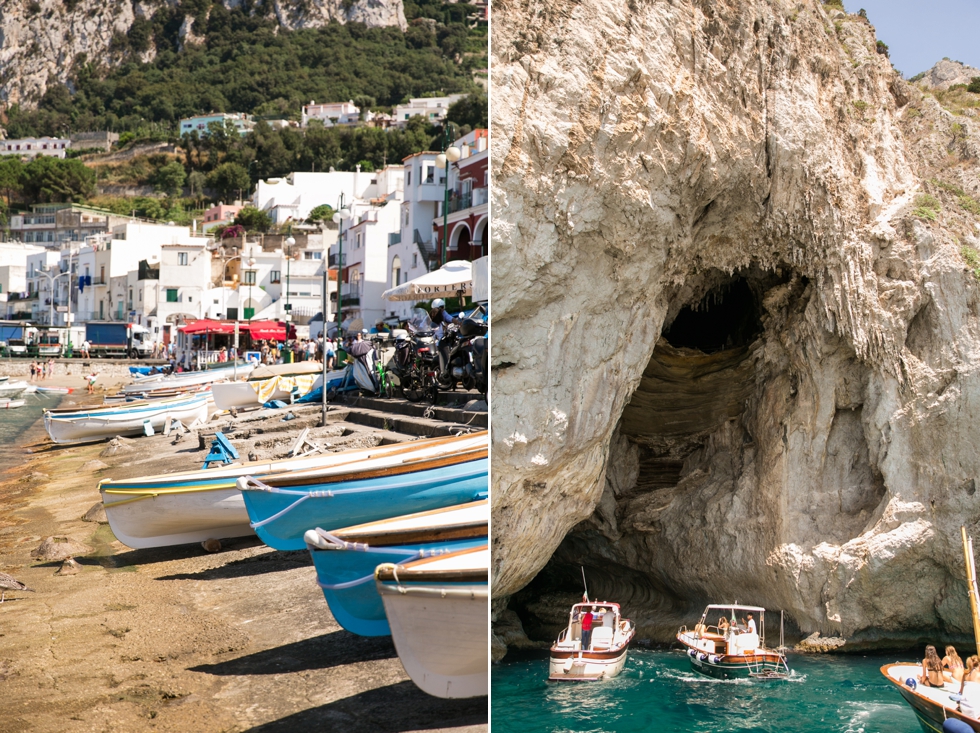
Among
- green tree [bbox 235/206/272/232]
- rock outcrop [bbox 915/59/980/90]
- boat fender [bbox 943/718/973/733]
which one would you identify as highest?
green tree [bbox 235/206/272/232]

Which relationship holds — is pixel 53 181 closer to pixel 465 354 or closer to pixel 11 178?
pixel 11 178

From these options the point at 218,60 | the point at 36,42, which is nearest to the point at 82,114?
the point at 36,42

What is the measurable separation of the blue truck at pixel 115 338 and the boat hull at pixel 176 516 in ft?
116

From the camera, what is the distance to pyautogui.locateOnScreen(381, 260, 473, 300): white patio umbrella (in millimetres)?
11375

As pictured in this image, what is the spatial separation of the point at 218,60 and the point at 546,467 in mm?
85071

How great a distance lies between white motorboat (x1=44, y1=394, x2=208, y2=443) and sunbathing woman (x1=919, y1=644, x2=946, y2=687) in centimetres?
1606

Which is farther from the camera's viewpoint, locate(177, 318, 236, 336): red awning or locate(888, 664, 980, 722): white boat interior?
locate(177, 318, 236, 336): red awning

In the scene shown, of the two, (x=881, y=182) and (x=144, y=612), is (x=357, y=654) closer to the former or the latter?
(x=144, y=612)

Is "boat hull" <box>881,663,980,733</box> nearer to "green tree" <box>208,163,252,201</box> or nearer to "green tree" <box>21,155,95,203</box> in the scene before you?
"green tree" <box>208,163,252,201</box>

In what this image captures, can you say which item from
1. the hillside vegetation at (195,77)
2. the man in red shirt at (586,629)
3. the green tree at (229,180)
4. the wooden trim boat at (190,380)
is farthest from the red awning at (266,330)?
the hillside vegetation at (195,77)

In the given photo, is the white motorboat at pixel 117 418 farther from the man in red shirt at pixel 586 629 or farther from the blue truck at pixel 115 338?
the blue truck at pixel 115 338

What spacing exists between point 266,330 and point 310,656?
91.3 feet

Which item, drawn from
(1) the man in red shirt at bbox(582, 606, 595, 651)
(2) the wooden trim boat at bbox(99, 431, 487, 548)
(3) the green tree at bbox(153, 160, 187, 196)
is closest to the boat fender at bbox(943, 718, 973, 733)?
(1) the man in red shirt at bbox(582, 606, 595, 651)

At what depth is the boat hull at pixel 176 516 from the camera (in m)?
7.88
